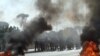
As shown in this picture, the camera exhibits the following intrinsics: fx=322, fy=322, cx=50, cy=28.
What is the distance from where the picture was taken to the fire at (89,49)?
11.3 meters

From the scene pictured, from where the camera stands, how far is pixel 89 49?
37.6ft

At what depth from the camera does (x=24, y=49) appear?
11.4 meters

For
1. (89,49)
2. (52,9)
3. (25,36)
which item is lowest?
(89,49)

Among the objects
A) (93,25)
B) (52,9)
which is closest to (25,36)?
(52,9)

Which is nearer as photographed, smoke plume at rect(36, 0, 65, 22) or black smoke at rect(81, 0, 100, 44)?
black smoke at rect(81, 0, 100, 44)

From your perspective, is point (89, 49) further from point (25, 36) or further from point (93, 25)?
point (25, 36)

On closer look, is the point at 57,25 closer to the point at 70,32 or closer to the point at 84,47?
the point at 70,32

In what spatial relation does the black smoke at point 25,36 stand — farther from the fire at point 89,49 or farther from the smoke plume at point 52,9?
the fire at point 89,49

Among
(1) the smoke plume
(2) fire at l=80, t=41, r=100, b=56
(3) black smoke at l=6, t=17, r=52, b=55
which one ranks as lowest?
(2) fire at l=80, t=41, r=100, b=56

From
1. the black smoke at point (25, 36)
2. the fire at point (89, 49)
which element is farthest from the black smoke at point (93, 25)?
the black smoke at point (25, 36)

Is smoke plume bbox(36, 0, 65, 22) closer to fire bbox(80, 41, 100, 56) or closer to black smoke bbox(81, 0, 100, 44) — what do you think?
black smoke bbox(81, 0, 100, 44)

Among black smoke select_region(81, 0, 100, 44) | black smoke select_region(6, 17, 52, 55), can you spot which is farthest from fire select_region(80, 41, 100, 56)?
black smoke select_region(6, 17, 52, 55)

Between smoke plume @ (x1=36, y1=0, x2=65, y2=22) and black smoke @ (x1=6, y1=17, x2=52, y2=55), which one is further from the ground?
smoke plume @ (x1=36, y1=0, x2=65, y2=22)

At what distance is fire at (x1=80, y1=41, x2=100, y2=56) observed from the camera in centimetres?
1130
